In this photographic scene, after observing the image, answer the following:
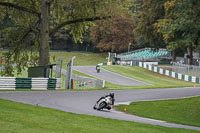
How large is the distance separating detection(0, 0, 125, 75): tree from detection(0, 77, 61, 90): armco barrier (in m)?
4.29

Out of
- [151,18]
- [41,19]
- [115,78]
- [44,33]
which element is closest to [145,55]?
[151,18]

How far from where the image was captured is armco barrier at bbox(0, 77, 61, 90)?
2614cm

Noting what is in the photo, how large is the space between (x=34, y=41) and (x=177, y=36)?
27890 mm

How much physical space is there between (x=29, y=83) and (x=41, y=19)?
666 cm

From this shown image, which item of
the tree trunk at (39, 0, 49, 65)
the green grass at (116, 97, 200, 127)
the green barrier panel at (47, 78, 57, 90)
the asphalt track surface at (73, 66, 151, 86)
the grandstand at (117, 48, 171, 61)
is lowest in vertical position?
the asphalt track surface at (73, 66, 151, 86)

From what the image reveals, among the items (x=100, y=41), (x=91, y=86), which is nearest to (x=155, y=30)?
(x=100, y=41)

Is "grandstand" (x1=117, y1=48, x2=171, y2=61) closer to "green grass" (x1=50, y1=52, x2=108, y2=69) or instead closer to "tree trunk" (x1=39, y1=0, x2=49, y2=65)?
"green grass" (x1=50, y1=52, x2=108, y2=69)

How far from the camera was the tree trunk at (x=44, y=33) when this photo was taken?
104 feet

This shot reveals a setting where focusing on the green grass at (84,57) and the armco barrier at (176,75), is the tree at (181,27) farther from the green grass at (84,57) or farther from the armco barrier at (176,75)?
the green grass at (84,57)

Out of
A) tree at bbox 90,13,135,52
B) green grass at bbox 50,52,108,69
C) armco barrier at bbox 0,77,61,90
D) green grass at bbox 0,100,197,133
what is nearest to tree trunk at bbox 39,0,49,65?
armco barrier at bbox 0,77,61,90

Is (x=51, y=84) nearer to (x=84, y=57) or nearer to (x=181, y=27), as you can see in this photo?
(x=181, y=27)

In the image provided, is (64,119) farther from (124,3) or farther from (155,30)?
(155,30)

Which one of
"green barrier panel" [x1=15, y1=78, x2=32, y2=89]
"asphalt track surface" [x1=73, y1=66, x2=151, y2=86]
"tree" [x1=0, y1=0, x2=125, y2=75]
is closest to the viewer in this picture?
"green barrier panel" [x1=15, y1=78, x2=32, y2=89]

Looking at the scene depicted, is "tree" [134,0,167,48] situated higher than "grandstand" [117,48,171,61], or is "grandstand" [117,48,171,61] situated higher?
"tree" [134,0,167,48]
